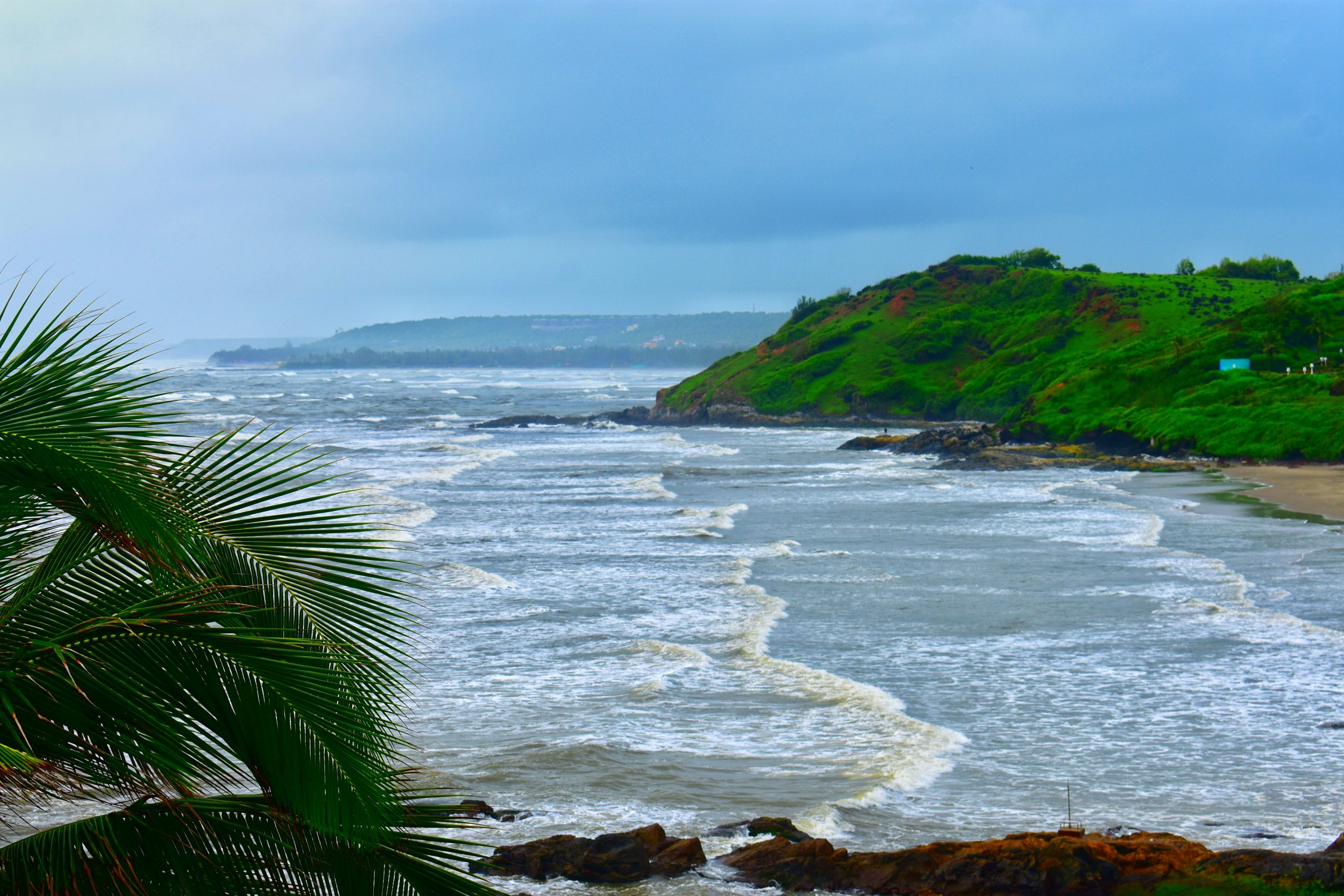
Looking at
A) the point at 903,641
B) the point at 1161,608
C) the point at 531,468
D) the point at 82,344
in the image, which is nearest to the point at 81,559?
the point at 82,344

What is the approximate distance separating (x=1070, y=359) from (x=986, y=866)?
83.8 m

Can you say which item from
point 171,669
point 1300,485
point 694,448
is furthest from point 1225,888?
point 694,448

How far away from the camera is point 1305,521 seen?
3519 cm

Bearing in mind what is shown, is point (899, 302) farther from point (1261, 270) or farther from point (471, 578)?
point (471, 578)

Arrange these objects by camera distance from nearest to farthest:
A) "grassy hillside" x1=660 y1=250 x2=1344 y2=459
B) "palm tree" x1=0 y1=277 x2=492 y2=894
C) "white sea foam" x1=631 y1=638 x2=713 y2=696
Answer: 1. "palm tree" x1=0 y1=277 x2=492 y2=894
2. "white sea foam" x1=631 y1=638 x2=713 y2=696
3. "grassy hillside" x1=660 y1=250 x2=1344 y2=459

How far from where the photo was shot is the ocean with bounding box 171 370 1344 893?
42.8ft

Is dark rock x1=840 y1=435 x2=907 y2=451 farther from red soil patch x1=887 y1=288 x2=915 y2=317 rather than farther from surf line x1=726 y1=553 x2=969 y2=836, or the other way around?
red soil patch x1=887 y1=288 x2=915 y2=317

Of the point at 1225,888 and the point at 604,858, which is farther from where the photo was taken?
the point at 604,858

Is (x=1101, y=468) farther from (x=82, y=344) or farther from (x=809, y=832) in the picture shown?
(x=82, y=344)

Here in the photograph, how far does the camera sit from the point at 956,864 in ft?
33.4

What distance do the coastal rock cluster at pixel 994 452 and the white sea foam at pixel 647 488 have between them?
1385cm

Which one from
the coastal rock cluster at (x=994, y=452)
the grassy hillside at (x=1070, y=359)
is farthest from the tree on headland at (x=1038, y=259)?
the coastal rock cluster at (x=994, y=452)

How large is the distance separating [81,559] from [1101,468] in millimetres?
54123

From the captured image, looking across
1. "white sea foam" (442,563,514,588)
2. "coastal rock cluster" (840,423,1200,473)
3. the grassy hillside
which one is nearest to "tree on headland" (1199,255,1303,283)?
the grassy hillside
